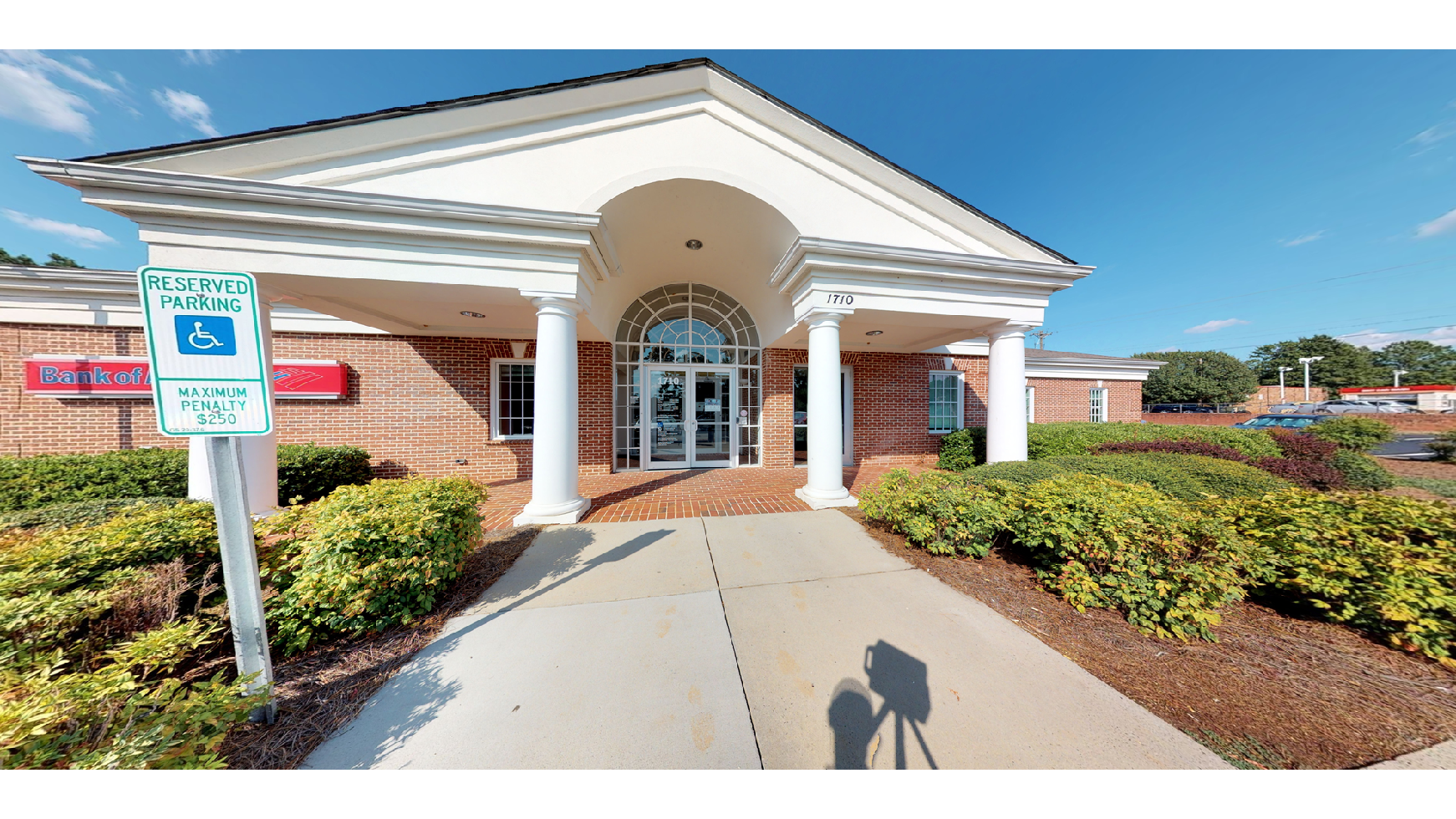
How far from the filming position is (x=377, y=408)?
8.01 metres

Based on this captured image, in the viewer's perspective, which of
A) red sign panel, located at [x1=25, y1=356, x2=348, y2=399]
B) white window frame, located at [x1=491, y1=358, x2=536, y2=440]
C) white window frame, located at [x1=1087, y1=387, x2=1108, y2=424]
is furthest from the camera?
white window frame, located at [x1=1087, y1=387, x2=1108, y2=424]

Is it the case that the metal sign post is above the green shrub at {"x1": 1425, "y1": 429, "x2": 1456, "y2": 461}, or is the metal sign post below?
above

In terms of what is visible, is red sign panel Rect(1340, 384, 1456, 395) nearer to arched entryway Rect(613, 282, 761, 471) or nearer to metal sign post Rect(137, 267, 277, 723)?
arched entryway Rect(613, 282, 761, 471)

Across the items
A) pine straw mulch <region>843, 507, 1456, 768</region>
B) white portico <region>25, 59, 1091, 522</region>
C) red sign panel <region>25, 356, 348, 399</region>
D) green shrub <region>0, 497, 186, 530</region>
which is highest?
white portico <region>25, 59, 1091, 522</region>

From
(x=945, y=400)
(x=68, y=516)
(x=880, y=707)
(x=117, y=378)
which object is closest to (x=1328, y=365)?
(x=945, y=400)

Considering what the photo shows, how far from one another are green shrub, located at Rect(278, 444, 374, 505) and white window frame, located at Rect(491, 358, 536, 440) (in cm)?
223

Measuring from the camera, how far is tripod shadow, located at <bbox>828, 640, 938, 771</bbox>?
76.3 inches

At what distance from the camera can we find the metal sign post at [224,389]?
6.41 ft

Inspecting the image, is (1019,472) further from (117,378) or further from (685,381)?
(117,378)

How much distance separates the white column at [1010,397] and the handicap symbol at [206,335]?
8.26 m

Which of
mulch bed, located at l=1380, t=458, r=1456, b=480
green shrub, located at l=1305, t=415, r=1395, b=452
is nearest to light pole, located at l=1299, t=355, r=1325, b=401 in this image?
mulch bed, located at l=1380, t=458, r=1456, b=480

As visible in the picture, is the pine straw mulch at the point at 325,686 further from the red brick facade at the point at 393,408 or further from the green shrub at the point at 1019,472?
the green shrub at the point at 1019,472

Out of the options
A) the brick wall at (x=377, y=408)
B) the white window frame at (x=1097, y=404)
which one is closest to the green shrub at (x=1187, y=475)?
the brick wall at (x=377, y=408)

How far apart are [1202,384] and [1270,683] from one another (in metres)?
56.4
